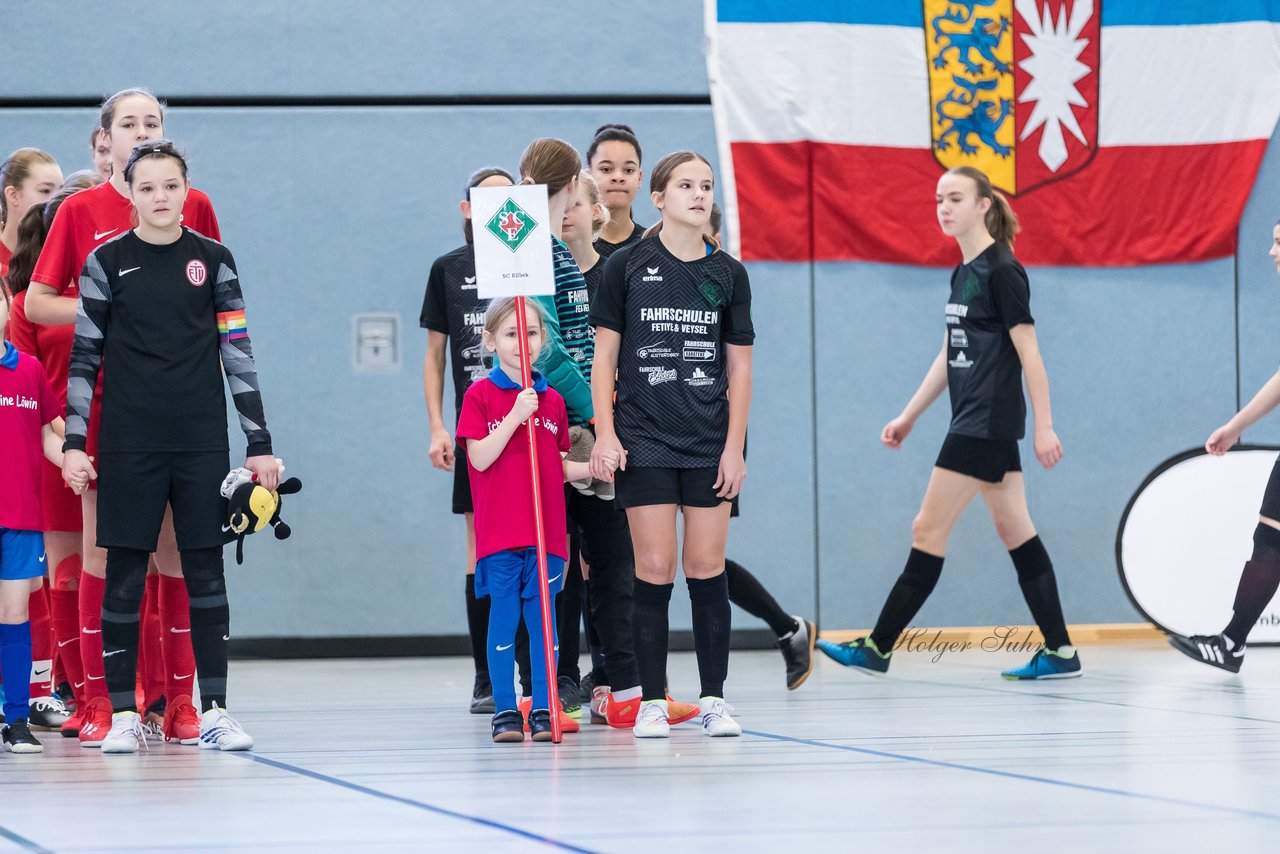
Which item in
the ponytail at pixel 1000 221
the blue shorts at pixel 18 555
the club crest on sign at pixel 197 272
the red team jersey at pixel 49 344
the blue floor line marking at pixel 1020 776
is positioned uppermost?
the ponytail at pixel 1000 221

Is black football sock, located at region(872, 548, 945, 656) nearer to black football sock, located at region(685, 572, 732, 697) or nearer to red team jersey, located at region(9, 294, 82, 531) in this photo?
black football sock, located at region(685, 572, 732, 697)

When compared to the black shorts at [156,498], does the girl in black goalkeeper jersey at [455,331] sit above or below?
above

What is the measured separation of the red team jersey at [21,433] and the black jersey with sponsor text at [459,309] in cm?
121

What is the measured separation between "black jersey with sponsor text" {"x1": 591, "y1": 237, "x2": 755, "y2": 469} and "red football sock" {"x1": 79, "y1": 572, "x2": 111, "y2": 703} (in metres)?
1.40

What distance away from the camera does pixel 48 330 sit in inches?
181

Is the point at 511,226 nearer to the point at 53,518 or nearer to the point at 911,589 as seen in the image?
the point at 53,518

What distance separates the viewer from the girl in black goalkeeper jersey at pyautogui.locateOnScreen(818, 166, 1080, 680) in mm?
5461

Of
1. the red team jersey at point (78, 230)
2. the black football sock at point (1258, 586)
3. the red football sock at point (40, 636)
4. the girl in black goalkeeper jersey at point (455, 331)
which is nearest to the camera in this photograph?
the red team jersey at point (78, 230)

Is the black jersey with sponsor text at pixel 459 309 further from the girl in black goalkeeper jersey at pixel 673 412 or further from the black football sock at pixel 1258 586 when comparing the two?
the black football sock at pixel 1258 586

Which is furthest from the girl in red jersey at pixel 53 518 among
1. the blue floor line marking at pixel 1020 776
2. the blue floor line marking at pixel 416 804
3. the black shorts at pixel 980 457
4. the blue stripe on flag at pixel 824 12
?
the blue stripe on flag at pixel 824 12

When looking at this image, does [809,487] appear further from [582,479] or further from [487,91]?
[582,479]

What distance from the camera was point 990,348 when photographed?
18.1ft

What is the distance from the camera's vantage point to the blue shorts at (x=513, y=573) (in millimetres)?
4031

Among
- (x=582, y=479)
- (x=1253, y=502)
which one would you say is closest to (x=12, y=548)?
(x=582, y=479)
